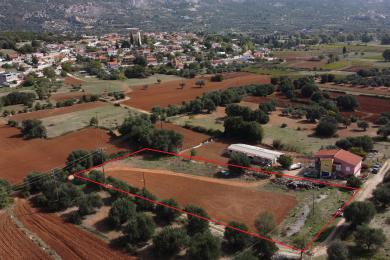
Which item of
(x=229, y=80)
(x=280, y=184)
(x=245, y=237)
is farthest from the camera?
(x=229, y=80)

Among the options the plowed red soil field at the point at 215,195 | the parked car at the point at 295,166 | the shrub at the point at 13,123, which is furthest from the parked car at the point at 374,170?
the shrub at the point at 13,123

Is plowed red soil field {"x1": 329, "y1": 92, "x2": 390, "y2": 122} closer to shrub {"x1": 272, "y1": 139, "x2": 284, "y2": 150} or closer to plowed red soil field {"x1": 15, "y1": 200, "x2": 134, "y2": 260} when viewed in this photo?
shrub {"x1": 272, "y1": 139, "x2": 284, "y2": 150}

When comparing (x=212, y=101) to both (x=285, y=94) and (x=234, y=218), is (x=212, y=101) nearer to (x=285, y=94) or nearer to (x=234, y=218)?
(x=285, y=94)

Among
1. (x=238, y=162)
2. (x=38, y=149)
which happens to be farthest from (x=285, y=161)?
(x=38, y=149)

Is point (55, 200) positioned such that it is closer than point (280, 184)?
Yes

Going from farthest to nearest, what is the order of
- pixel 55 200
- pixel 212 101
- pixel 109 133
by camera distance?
1. pixel 212 101
2. pixel 109 133
3. pixel 55 200

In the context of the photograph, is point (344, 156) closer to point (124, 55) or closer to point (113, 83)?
point (113, 83)

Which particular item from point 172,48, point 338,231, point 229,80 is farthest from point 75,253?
point 172,48
